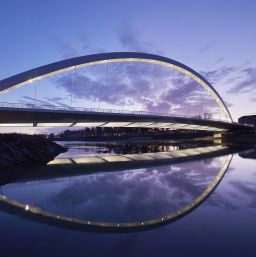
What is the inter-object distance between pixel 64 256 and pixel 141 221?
84.8 inches

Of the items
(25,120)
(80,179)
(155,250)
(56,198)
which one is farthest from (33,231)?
A: (25,120)

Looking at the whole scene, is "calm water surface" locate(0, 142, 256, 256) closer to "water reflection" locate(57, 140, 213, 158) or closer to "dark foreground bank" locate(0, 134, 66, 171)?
"dark foreground bank" locate(0, 134, 66, 171)

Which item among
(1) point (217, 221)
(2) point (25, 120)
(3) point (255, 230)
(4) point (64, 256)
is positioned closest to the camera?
(4) point (64, 256)

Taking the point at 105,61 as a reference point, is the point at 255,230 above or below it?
below

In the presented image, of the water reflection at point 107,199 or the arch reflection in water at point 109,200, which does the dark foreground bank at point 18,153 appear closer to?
the water reflection at point 107,199

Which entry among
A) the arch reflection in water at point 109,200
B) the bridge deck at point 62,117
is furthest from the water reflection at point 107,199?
the bridge deck at point 62,117

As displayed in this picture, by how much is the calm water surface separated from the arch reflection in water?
1.0 inches

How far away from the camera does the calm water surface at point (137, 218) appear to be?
14.7 ft

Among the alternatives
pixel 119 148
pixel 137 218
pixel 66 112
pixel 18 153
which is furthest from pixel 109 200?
pixel 119 148

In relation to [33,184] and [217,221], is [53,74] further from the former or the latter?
[217,221]

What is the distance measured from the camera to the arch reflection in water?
6106mm

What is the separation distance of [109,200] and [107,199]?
6.2 inches

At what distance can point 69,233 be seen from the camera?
17.5 feet

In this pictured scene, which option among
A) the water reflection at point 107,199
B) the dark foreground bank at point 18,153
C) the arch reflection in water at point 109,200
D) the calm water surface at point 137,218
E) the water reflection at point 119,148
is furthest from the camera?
the water reflection at point 119,148
